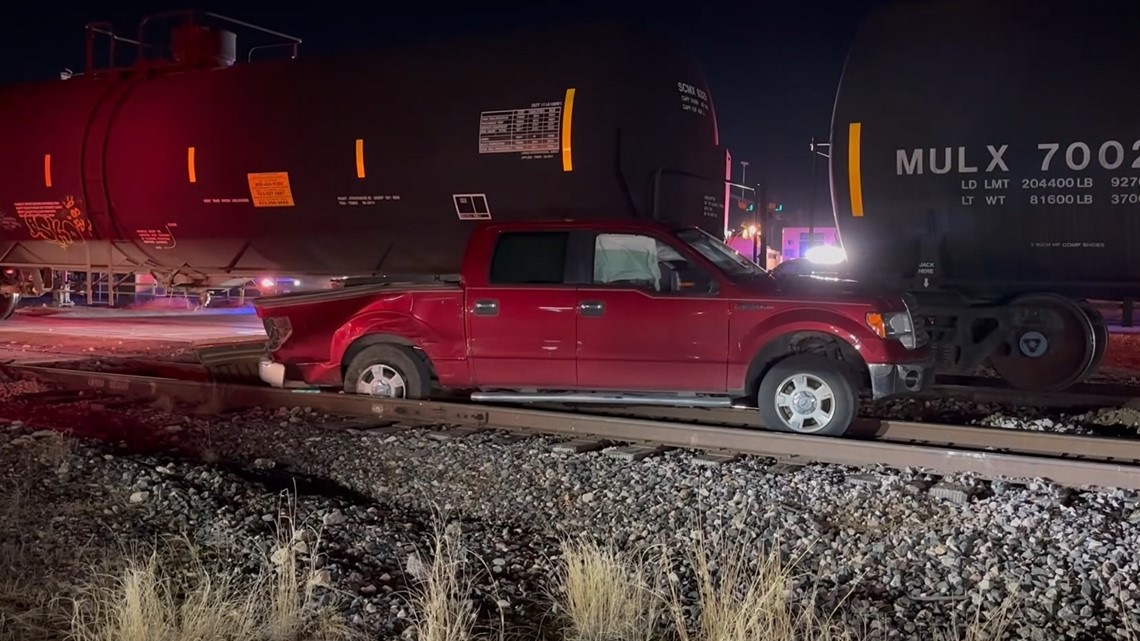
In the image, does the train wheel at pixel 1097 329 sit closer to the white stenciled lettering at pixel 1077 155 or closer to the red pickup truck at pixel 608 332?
the white stenciled lettering at pixel 1077 155

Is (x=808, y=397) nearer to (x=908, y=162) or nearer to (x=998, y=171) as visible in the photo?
(x=908, y=162)

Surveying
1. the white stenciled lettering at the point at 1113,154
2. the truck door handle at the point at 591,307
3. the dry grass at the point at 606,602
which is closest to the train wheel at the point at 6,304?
the truck door handle at the point at 591,307

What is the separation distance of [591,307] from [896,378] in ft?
8.33

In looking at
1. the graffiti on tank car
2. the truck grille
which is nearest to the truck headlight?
the truck grille

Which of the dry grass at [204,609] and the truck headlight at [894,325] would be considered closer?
the dry grass at [204,609]

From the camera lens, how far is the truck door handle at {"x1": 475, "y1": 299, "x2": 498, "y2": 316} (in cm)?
824

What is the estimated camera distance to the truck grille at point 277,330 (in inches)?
350

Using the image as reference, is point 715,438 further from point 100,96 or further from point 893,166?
point 100,96

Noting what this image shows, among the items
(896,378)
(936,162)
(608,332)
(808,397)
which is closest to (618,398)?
(608,332)

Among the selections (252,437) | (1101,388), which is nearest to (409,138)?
(252,437)

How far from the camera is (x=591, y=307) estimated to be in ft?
26.0

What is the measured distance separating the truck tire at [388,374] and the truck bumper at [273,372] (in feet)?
2.02

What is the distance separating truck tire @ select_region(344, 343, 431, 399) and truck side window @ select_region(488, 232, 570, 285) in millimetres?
1180

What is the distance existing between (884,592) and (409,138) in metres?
7.49
